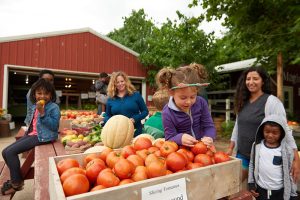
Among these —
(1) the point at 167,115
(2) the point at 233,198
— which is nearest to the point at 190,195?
(2) the point at 233,198

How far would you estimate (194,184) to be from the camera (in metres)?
1.26

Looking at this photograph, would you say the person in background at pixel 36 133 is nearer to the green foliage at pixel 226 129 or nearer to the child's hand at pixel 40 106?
the child's hand at pixel 40 106

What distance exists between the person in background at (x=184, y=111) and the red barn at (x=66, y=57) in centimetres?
783

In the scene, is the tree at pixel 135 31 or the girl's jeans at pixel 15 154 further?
the tree at pixel 135 31

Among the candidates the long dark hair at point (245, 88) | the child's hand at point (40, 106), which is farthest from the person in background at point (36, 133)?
the long dark hair at point (245, 88)

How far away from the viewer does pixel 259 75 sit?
2.76 meters

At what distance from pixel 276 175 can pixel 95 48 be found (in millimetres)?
10760

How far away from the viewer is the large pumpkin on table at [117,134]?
2.72 m

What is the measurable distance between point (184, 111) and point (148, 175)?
0.86 meters

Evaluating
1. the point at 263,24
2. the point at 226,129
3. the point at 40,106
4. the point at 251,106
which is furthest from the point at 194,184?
the point at 226,129

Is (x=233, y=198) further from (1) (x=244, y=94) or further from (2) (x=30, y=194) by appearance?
(2) (x=30, y=194)

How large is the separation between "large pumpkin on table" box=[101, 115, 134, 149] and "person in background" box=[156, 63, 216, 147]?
2.97ft

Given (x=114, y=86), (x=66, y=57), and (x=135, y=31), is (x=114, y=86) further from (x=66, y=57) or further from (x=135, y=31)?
(x=135, y=31)

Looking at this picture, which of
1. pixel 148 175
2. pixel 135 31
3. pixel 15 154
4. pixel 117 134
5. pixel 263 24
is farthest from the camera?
pixel 135 31
